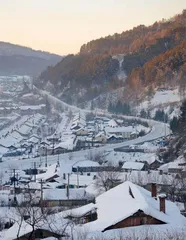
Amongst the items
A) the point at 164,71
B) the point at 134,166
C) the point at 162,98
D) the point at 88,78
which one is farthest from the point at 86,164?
the point at 88,78

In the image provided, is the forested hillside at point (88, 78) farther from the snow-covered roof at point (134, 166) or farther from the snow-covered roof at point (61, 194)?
the snow-covered roof at point (61, 194)

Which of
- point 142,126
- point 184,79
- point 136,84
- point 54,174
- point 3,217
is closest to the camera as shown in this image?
point 3,217

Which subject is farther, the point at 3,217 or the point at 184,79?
the point at 184,79

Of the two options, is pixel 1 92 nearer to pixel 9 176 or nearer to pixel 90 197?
pixel 9 176

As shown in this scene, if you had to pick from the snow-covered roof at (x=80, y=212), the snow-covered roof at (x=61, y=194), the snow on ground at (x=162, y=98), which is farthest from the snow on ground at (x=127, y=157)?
the snow on ground at (x=162, y=98)

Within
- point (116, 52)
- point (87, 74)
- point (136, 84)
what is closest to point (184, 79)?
point (136, 84)

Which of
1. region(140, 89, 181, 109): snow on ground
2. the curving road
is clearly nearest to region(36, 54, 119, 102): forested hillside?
region(140, 89, 181, 109): snow on ground
